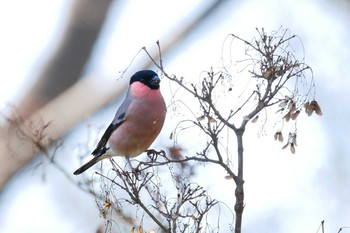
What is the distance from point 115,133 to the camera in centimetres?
446

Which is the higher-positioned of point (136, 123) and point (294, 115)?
point (136, 123)

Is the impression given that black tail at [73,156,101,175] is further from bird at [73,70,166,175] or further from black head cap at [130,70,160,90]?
black head cap at [130,70,160,90]

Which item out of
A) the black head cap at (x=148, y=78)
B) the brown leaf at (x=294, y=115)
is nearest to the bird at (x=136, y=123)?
the black head cap at (x=148, y=78)

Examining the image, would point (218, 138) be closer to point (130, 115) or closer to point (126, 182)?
point (126, 182)

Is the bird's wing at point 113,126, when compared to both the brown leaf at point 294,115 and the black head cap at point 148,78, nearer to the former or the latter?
the black head cap at point 148,78

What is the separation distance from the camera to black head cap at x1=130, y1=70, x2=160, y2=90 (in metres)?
4.46

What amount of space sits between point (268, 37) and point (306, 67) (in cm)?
14

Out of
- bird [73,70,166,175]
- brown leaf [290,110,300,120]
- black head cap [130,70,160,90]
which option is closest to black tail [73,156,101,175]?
bird [73,70,166,175]

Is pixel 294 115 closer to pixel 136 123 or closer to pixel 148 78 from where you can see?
pixel 136 123

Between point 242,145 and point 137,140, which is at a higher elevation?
point 137,140

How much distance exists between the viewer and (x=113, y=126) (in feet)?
14.9

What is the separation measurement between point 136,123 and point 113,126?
0.20 metres

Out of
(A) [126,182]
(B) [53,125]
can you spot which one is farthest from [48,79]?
(A) [126,182]

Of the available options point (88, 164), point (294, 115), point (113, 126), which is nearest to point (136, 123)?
point (113, 126)
